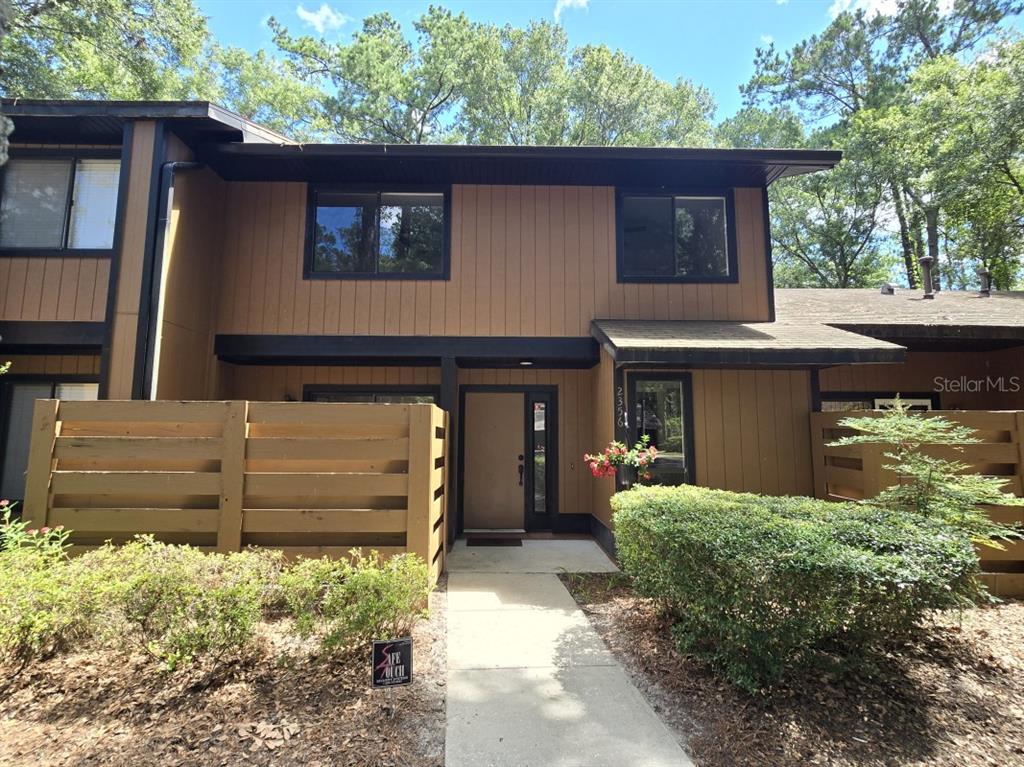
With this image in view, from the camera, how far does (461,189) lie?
6859 mm

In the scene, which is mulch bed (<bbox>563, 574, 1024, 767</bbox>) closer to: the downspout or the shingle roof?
the shingle roof

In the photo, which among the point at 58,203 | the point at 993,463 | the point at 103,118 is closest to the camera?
the point at 993,463

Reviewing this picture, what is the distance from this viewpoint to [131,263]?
17.7ft

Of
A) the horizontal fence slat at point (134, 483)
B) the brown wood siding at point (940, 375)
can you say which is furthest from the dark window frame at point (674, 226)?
the horizontal fence slat at point (134, 483)

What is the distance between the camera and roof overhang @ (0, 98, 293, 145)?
17.9 feet

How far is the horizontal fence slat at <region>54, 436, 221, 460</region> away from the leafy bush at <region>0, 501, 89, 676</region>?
4.38 ft

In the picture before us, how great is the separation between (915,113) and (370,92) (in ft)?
62.3

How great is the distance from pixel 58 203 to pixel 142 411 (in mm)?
3519

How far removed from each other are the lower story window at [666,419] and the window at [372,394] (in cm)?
315

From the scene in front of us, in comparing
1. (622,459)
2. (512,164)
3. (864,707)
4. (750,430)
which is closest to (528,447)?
(622,459)

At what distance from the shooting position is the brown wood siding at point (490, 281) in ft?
21.6

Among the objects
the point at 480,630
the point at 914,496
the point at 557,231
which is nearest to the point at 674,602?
the point at 480,630

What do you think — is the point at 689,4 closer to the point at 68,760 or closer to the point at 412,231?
the point at 412,231

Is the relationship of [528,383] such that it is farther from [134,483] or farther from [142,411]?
[134,483]
